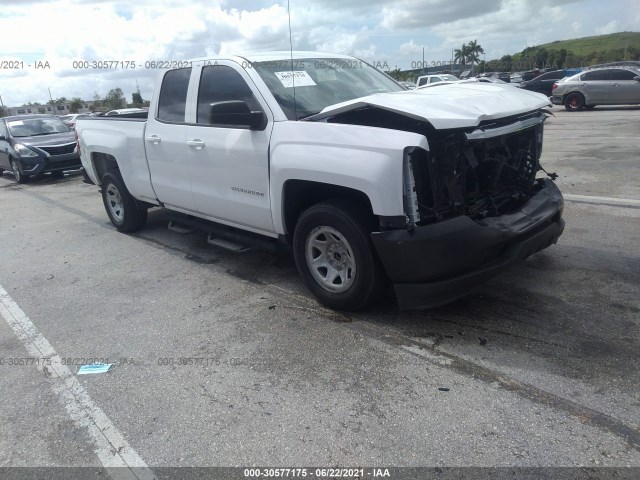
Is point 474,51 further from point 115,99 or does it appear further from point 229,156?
point 229,156

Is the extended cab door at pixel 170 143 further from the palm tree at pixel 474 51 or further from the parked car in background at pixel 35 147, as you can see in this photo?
the palm tree at pixel 474 51

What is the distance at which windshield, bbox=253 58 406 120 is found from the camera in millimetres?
4454

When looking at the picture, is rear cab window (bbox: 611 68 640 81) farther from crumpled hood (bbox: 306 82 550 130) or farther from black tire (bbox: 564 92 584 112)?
crumpled hood (bbox: 306 82 550 130)

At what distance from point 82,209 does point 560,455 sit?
876 centimetres

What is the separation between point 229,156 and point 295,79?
0.89 metres

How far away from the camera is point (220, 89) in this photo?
16.3 feet

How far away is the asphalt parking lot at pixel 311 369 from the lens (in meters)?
2.78

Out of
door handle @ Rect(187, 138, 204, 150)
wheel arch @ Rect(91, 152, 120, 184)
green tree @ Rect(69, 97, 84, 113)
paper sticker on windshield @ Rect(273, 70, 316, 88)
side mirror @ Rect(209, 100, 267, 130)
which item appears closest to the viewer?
side mirror @ Rect(209, 100, 267, 130)

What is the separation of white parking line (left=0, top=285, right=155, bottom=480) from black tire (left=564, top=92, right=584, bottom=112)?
22.2 metres

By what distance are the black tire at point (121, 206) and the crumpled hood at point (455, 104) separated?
3.65 meters

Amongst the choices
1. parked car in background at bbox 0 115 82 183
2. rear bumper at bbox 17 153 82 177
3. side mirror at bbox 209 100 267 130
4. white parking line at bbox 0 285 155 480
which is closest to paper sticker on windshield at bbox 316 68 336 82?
side mirror at bbox 209 100 267 130

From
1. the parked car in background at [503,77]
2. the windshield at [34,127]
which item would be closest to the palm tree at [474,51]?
the parked car in background at [503,77]

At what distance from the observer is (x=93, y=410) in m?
3.25

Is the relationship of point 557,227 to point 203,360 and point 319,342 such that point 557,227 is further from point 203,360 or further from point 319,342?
point 203,360
